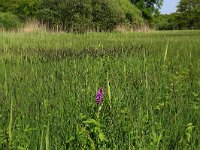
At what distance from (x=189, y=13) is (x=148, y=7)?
923 cm

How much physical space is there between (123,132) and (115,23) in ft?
84.1

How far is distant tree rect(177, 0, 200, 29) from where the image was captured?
206ft

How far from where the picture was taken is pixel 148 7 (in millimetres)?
58906

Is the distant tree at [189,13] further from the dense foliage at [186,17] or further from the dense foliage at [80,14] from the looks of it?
the dense foliage at [80,14]

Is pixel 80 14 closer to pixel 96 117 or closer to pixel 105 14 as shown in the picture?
pixel 105 14

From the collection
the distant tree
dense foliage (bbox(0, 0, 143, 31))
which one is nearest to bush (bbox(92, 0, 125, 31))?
dense foliage (bbox(0, 0, 143, 31))

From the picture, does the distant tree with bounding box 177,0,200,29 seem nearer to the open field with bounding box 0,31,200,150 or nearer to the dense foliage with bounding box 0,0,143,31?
the dense foliage with bounding box 0,0,143,31

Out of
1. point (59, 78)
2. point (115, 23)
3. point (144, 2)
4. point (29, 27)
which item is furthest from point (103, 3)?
point (144, 2)

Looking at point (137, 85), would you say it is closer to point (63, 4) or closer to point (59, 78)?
point (59, 78)

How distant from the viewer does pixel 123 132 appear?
9.12ft

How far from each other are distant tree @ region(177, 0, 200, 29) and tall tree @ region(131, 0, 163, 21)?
227 inches

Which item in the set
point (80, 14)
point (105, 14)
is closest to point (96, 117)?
point (80, 14)

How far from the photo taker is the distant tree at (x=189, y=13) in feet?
206

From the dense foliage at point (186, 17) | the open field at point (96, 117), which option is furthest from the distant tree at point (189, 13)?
the open field at point (96, 117)
